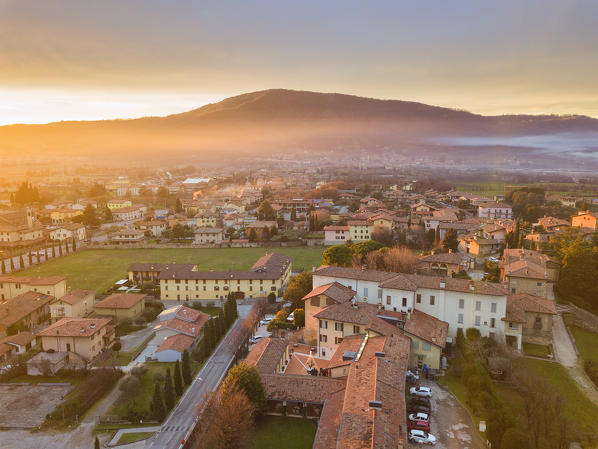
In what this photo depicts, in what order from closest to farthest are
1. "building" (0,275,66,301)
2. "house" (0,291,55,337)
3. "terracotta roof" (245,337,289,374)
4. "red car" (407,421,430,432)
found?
1. "red car" (407,421,430,432)
2. "terracotta roof" (245,337,289,374)
3. "house" (0,291,55,337)
4. "building" (0,275,66,301)

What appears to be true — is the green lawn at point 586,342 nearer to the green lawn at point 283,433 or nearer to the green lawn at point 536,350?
the green lawn at point 536,350

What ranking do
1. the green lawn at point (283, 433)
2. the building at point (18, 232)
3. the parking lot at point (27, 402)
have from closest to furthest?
the green lawn at point (283, 433) → the parking lot at point (27, 402) → the building at point (18, 232)

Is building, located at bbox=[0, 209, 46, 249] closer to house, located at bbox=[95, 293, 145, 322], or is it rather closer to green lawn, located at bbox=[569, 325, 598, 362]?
house, located at bbox=[95, 293, 145, 322]

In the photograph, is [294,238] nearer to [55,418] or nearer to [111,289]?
[111,289]

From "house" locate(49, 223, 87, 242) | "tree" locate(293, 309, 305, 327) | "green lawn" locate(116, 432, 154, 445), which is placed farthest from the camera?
"house" locate(49, 223, 87, 242)

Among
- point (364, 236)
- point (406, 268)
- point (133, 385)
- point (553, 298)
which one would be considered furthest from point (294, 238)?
point (133, 385)

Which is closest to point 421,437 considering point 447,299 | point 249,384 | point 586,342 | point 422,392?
point 422,392

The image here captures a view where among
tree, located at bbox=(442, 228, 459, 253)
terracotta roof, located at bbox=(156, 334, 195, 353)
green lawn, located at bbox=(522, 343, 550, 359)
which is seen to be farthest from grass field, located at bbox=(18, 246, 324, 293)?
green lawn, located at bbox=(522, 343, 550, 359)


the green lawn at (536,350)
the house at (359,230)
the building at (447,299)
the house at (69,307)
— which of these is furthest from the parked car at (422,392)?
the house at (359,230)
